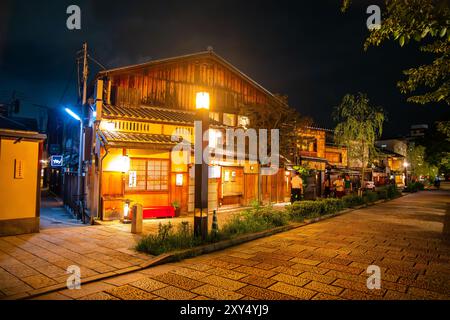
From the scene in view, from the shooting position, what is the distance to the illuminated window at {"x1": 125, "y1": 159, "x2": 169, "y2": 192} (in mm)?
14367

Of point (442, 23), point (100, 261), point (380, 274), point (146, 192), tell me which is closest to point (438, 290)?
point (380, 274)

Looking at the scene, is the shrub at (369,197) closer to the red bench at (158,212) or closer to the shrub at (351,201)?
the shrub at (351,201)

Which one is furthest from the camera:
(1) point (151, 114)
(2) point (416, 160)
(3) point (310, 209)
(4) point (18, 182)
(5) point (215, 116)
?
(2) point (416, 160)

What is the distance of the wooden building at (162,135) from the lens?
13.9 metres

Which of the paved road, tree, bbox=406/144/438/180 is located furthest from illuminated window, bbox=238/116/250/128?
tree, bbox=406/144/438/180

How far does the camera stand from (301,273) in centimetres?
670

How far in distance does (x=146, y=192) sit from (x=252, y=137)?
822 centimetres

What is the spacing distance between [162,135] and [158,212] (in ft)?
14.0

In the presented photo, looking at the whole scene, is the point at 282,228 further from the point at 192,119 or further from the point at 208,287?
the point at 192,119

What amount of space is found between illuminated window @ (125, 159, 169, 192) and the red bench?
1.09 m

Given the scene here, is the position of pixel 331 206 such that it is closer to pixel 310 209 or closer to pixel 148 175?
pixel 310 209

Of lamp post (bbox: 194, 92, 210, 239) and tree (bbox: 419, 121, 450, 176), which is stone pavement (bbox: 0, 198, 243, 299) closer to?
lamp post (bbox: 194, 92, 210, 239)

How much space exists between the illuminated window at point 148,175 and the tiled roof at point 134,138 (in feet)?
3.59

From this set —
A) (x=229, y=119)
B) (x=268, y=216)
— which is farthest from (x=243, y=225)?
(x=229, y=119)
